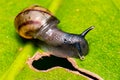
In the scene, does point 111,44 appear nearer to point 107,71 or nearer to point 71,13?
point 107,71

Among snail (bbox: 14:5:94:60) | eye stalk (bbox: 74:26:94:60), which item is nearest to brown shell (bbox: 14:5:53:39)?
snail (bbox: 14:5:94:60)

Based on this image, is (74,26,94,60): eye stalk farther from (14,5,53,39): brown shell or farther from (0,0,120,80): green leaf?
(14,5,53,39): brown shell

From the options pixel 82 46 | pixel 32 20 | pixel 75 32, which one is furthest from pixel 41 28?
pixel 82 46

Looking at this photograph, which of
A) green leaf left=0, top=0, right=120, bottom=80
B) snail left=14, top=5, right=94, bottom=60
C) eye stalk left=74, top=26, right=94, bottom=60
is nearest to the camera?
green leaf left=0, top=0, right=120, bottom=80

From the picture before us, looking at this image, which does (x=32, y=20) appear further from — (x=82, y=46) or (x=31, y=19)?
(x=82, y=46)

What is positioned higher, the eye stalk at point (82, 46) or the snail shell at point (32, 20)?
the snail shell at point (32, 20)

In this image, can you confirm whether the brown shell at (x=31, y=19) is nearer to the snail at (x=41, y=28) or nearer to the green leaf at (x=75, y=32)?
the snail at (x=41, y=28)

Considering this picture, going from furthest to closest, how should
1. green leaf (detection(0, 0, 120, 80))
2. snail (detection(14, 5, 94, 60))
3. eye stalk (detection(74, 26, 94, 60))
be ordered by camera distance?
snail (detection(14, 5, 94, 60)) < eye stalk (detection(74, 26, 94, 60)) < green leaf (detection(0, 0, 120, 80))

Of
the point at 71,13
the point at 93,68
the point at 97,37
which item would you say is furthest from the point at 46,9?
the point at 93,68

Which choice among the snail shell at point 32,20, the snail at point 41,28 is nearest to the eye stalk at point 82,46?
the snail at point 41,28
